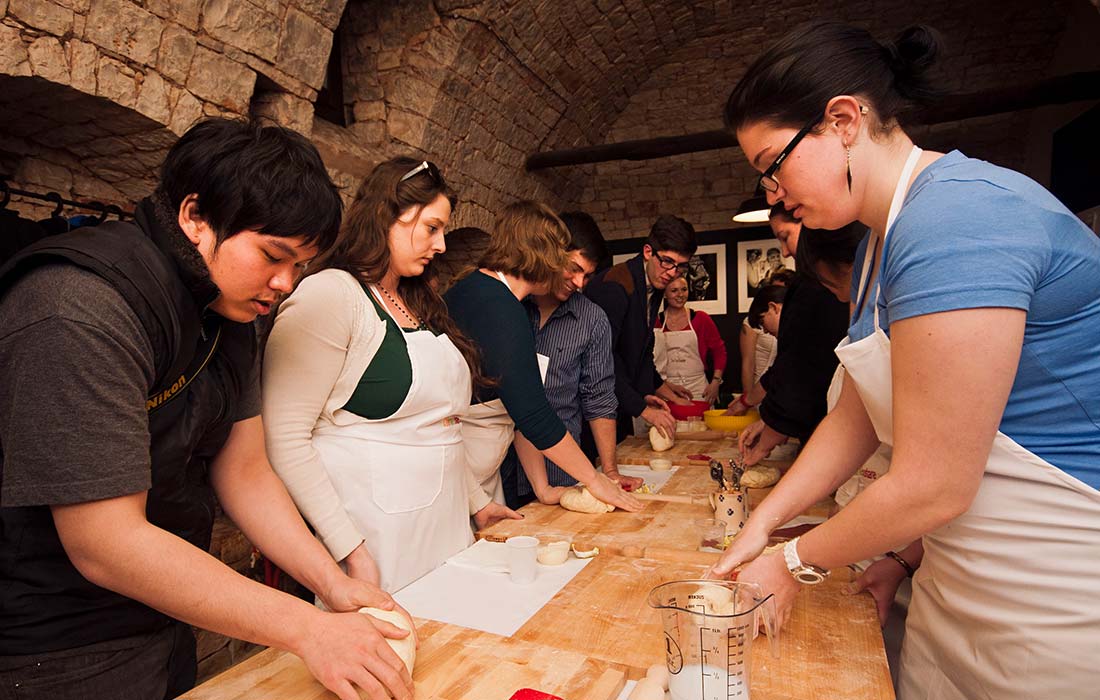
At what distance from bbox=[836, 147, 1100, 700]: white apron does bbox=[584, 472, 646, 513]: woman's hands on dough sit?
997 mm

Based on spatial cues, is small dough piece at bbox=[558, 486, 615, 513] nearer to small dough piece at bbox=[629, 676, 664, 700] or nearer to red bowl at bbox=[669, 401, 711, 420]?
small dough piece at bbox=[629, 676, 664, 700]

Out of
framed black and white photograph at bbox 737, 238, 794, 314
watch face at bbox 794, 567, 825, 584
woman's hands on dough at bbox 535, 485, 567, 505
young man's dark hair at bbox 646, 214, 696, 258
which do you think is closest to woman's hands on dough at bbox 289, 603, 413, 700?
watch face at bbox 794, 567, 825, 584

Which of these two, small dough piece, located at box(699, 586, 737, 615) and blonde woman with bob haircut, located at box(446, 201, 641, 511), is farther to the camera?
blonde woman with bob haircut, located at box(446, 201, 641, 511)

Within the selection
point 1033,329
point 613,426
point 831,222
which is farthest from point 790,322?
point 1033,329

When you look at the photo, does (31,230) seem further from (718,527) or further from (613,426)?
(718,527)

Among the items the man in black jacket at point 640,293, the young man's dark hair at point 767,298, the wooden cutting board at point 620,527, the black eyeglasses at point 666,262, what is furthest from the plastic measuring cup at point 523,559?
the young man's dark hair at point 767,298

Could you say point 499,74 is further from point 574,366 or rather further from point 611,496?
point 611,496

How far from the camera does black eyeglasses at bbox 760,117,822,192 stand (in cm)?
106

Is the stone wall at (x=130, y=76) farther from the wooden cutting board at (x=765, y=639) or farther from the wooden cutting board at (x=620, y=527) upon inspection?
the wooden cutting board at (x=765, y=639)

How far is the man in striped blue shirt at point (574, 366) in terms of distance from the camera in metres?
2.64

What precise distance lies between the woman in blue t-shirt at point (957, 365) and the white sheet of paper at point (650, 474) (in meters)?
1.19

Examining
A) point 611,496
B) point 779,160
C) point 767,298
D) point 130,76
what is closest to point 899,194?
point 779,160

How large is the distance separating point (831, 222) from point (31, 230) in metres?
2.80

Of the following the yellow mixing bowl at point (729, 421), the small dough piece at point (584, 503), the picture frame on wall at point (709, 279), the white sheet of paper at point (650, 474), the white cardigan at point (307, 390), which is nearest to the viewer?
the white cardigan at point (307, 390)
